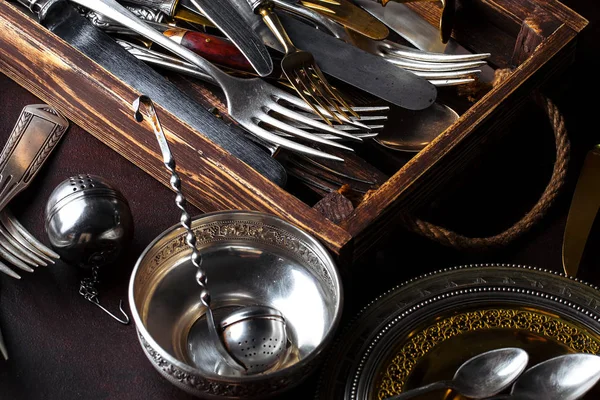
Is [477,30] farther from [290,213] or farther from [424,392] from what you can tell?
[424,392]

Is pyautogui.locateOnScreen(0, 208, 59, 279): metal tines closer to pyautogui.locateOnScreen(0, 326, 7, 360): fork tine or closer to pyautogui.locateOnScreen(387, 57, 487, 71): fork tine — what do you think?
pyautogui.locateOnScreen(0, 326, 7, 360): fork tine

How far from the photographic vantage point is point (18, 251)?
90 centimetres

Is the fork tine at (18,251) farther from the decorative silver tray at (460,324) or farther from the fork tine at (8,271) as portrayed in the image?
the decorative silver tray at (460,324)

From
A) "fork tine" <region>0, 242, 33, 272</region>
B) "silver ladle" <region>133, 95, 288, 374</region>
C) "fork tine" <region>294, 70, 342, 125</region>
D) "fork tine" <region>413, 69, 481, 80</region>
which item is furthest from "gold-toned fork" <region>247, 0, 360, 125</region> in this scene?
"fork tine" <region>0, 242, 33, 272</region>

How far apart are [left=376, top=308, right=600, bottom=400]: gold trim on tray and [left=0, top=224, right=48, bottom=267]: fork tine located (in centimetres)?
34

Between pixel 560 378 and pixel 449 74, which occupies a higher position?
pixel 449 74

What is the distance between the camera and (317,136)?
94 cm

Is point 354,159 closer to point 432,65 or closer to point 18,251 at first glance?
point 432,65

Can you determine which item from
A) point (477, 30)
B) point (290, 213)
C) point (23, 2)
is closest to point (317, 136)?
point (290, 213)

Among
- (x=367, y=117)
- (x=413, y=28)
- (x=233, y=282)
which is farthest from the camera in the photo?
(x=413, y=28)

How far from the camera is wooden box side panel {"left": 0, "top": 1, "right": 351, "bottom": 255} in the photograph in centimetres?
85

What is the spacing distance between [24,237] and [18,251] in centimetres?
2

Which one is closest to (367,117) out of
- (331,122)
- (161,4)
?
(331,122)

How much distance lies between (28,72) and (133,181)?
6.8 inches
